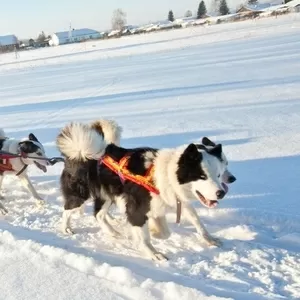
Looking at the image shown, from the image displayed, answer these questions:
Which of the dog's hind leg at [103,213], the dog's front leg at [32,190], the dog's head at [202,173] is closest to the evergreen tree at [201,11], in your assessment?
the dog's front leg at [32,190]

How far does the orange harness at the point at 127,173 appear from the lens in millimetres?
3303

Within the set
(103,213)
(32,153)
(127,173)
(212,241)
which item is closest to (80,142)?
(127,173)

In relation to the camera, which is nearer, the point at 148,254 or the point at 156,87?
the point at 148,254

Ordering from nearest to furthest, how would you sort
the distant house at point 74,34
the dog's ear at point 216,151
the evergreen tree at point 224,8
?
the dog's ear at point 216,151 → the evergreen tree at point 224,8 → the distant house at point 74,34

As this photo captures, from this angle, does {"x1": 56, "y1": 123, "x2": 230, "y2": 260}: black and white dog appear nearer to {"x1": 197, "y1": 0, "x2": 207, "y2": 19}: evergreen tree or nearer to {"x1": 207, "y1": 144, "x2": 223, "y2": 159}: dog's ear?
{"x1": 207, "y1": 144, "x2": 223, "y2": 159}: dog's ear

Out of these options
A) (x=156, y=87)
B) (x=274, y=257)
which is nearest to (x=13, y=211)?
(x=274, y=257)

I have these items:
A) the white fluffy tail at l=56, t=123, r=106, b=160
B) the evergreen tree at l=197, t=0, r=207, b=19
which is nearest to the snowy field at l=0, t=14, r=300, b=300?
the white fluffy tail at l=56, t=123, r=106, b=160

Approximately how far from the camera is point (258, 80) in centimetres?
1004

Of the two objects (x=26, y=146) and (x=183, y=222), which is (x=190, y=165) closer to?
(x=183, y=222)

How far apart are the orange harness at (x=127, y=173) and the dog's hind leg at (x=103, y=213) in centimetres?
44

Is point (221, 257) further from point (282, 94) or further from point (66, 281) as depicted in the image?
point (282, 94)

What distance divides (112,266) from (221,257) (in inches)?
34.8

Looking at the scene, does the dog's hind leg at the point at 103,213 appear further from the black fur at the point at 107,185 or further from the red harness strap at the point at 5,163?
the red harness strap at the point at 5,163

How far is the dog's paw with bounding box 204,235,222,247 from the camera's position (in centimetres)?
344
